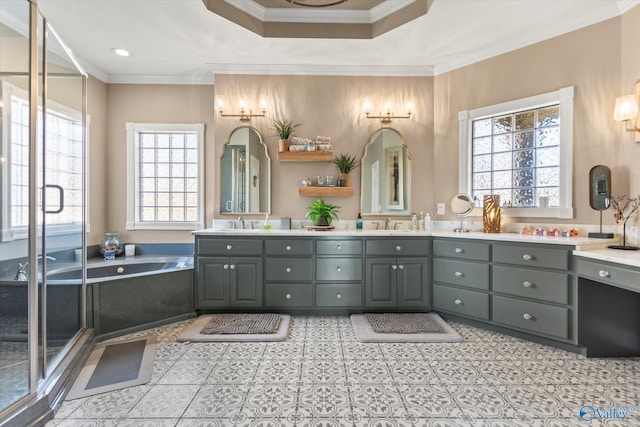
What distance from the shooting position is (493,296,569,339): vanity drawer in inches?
98.9

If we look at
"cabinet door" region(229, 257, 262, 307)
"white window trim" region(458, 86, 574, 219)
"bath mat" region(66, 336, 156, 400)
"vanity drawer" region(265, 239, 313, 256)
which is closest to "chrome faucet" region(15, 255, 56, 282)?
"bath mat" region(66, 336, 156, 400)

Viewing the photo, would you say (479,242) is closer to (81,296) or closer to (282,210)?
(282,210)

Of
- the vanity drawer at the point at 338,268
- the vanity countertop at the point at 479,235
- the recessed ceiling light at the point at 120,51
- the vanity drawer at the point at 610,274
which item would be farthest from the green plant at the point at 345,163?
the recessed ceiling light at the point at 120,51

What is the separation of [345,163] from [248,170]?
46.0 inches

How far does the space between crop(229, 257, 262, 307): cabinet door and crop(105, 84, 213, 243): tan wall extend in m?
1.09

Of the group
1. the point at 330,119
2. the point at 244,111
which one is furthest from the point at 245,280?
the point at 330,119

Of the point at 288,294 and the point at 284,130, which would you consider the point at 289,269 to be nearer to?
the point at 288,294

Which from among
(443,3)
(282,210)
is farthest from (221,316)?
(443,3)

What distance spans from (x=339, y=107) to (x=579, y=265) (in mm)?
2794

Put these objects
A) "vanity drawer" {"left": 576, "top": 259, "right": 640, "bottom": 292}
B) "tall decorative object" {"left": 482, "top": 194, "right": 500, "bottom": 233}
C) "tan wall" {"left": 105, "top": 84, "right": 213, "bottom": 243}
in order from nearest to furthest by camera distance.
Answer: "vanity drawer" {"left": 576, "top": 259, "right": 640, "bottom": 292} → "tall decorative object" {"left": 482, "top": 194, "right": 500, "bottom": 233} → "tan wall" {"left": 105, "top": 84, "right": 213, "bottom": 243}

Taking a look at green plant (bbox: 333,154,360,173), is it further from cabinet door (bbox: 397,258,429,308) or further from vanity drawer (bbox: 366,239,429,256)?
cabinet door (bbox: 397,258,429,308)

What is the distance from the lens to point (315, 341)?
271cm

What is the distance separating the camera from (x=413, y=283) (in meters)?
3.26

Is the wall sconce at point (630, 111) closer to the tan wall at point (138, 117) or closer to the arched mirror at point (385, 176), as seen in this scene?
the arched mirror at point (385, 176)
